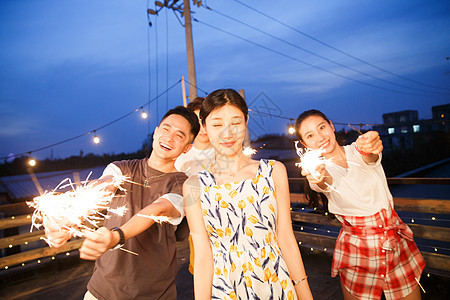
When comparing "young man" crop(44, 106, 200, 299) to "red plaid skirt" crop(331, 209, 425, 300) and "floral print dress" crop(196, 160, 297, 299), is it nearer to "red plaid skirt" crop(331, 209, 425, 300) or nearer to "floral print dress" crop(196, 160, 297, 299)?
"floral print dress" crop(196, 160, 297, 299)

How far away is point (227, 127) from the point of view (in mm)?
1640

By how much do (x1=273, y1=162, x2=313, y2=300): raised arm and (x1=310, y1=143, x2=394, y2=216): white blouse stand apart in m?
0.65

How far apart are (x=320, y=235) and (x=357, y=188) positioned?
2.63 m

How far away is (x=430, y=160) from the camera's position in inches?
864

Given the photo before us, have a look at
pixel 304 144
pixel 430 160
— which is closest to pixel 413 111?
pixel 430 160

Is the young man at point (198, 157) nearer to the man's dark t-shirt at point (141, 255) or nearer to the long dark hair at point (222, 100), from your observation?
the man's dark t-shirt at point (141, 255)

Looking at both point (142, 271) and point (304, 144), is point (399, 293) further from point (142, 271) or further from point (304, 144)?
point (142, 271)

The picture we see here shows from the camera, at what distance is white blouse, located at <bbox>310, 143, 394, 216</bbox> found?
2.04 metres

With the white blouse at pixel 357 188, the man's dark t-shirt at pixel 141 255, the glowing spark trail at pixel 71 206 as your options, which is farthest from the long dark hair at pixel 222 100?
the white blouse at pixel 357 188

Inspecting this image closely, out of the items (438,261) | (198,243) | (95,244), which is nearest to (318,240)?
(438,261)

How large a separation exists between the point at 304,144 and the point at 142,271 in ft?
5.48

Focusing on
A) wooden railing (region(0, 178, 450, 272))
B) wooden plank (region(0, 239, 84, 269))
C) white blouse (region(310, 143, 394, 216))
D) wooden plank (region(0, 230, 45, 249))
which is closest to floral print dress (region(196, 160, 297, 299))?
white blouse (region(310, 143, 394, 216))

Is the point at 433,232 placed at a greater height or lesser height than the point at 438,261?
greater

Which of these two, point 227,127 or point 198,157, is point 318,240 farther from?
point 227,127
